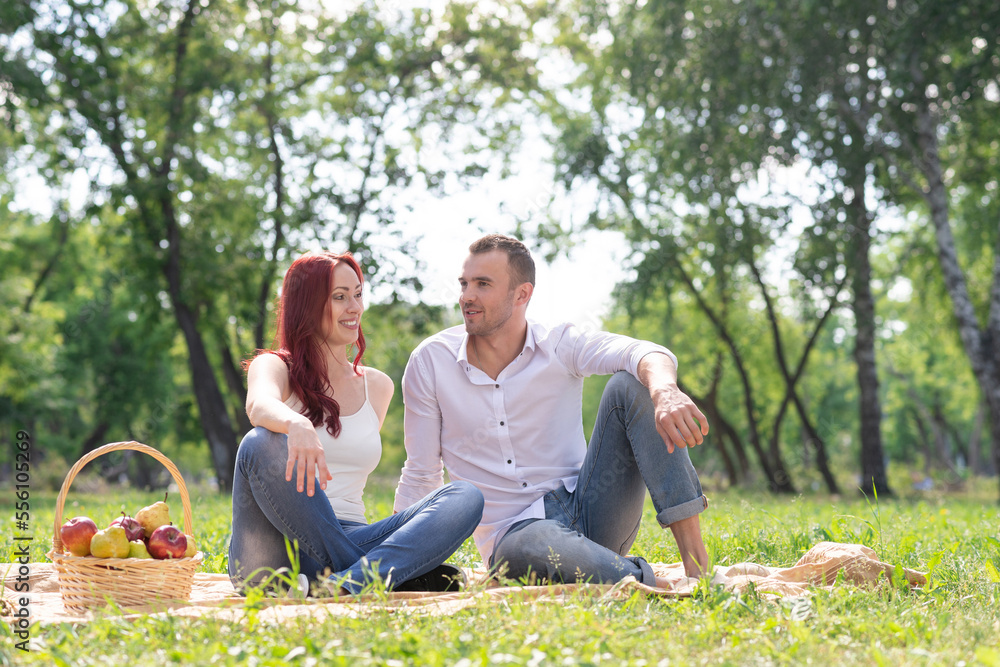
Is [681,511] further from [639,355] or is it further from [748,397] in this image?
[748,397]

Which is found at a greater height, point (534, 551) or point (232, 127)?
point (232, 127)

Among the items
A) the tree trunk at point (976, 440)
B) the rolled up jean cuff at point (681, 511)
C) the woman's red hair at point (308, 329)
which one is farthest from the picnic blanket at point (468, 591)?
the tree trunk at point (976, 440)

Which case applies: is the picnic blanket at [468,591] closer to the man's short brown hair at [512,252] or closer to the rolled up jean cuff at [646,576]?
the rolled up jean cuff at [646,576]

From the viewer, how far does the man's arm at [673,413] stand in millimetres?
3416

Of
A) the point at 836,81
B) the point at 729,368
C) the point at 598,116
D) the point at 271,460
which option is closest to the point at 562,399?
the point at 271,460

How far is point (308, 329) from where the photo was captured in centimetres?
407

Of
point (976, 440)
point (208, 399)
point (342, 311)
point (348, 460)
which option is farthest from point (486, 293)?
point (976, 440)

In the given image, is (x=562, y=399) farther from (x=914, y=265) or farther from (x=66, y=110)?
(x=914, y=265)

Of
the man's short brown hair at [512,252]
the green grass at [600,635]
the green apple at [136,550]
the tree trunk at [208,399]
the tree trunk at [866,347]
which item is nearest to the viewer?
the green grass at [600,635]

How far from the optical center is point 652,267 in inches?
640

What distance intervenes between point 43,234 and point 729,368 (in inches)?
896

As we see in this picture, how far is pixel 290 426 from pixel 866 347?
49.6ft

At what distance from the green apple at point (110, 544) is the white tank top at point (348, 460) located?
0.91 m

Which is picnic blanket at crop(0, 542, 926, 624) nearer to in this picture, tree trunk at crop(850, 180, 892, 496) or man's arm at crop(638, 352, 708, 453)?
man's arm at crop(638, 352, 708, 453)
